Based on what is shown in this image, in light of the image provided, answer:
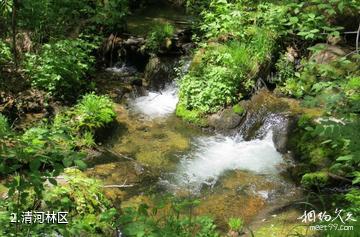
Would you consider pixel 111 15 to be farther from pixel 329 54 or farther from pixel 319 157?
pixel 319 157

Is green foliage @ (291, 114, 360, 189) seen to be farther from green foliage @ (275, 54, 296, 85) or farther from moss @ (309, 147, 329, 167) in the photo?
green foliage @ (275, 54, 296, 85)

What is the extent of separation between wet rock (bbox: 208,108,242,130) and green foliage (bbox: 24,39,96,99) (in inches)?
118

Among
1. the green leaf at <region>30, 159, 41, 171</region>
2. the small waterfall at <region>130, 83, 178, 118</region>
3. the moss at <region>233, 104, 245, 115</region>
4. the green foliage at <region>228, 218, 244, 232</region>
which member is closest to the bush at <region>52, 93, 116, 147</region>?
the small waterfall at <region>130, 83, 178, 118</region>

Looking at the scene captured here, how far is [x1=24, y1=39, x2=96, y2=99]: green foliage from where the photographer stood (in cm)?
827

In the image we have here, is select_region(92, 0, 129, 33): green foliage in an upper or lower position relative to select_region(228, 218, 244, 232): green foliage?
upper

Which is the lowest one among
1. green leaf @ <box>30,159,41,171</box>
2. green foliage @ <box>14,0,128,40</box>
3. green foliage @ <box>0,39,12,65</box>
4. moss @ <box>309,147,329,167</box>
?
moss @ <box>309,147,329,167</box>

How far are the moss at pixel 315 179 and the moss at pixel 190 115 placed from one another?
271cm

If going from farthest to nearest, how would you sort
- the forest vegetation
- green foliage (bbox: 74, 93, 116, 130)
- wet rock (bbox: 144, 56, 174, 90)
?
wet rock (bbox: 144, 56, 174, 90), green foliage (bbox: 74, 93, 116, 130), the forest vegetation

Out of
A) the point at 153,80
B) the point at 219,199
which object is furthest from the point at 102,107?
the point at 219,199

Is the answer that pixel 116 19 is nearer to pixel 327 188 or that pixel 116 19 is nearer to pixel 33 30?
pixel 33 30

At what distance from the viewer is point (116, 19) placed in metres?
11.2

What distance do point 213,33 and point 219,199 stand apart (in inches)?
199

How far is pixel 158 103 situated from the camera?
985cm

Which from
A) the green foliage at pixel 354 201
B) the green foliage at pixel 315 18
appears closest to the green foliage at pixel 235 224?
the green foliage at pixel 354 201
